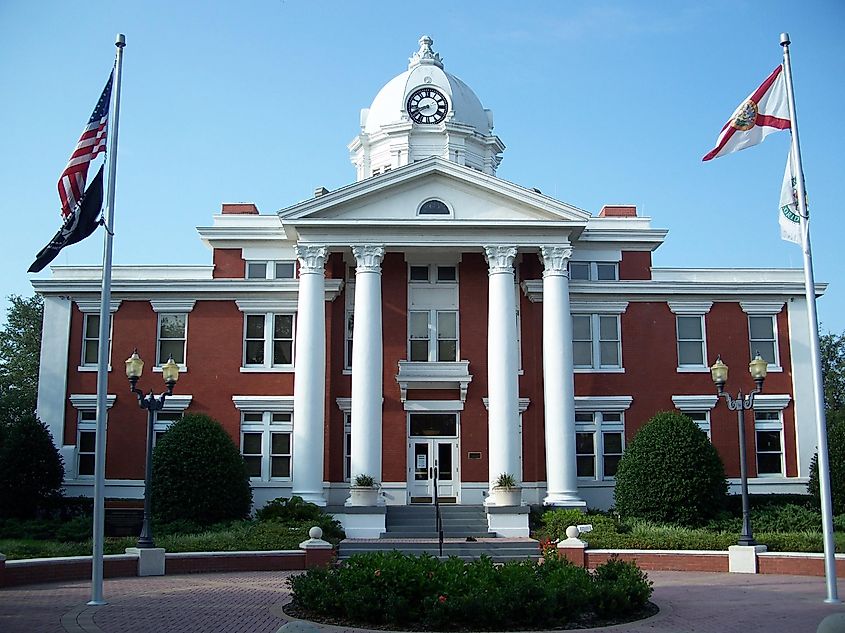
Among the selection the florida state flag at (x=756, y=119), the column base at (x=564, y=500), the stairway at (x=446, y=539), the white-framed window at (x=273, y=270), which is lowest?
the stairway at (x=446, y=539)

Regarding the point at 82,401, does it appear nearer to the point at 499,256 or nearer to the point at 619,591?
the point at 499,256

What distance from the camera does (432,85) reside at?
43.5 m

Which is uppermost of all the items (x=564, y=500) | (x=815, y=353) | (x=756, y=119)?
(x=756, y=119)

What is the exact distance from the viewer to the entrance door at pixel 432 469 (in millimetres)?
33844

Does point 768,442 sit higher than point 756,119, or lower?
lower

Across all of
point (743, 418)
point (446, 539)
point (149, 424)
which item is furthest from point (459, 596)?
point (446, 539)

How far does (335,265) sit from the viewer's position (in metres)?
35.6

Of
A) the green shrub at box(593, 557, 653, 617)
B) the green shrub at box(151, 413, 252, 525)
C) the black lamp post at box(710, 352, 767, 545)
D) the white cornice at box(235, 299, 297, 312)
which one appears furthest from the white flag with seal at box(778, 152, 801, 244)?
the white cornice at box(235, 299, 297, 312)

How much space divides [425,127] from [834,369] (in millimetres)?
37635

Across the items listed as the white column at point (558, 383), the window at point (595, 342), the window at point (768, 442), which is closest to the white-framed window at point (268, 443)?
the white column at point (558, 383)

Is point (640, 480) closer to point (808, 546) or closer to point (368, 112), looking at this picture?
point (808, 546)

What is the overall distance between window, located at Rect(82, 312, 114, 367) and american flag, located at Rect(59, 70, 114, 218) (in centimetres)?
1866

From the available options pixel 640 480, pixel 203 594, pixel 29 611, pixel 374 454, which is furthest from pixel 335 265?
pixel 29 611

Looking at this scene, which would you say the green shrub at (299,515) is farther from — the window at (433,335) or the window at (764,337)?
the window at (764,337)
